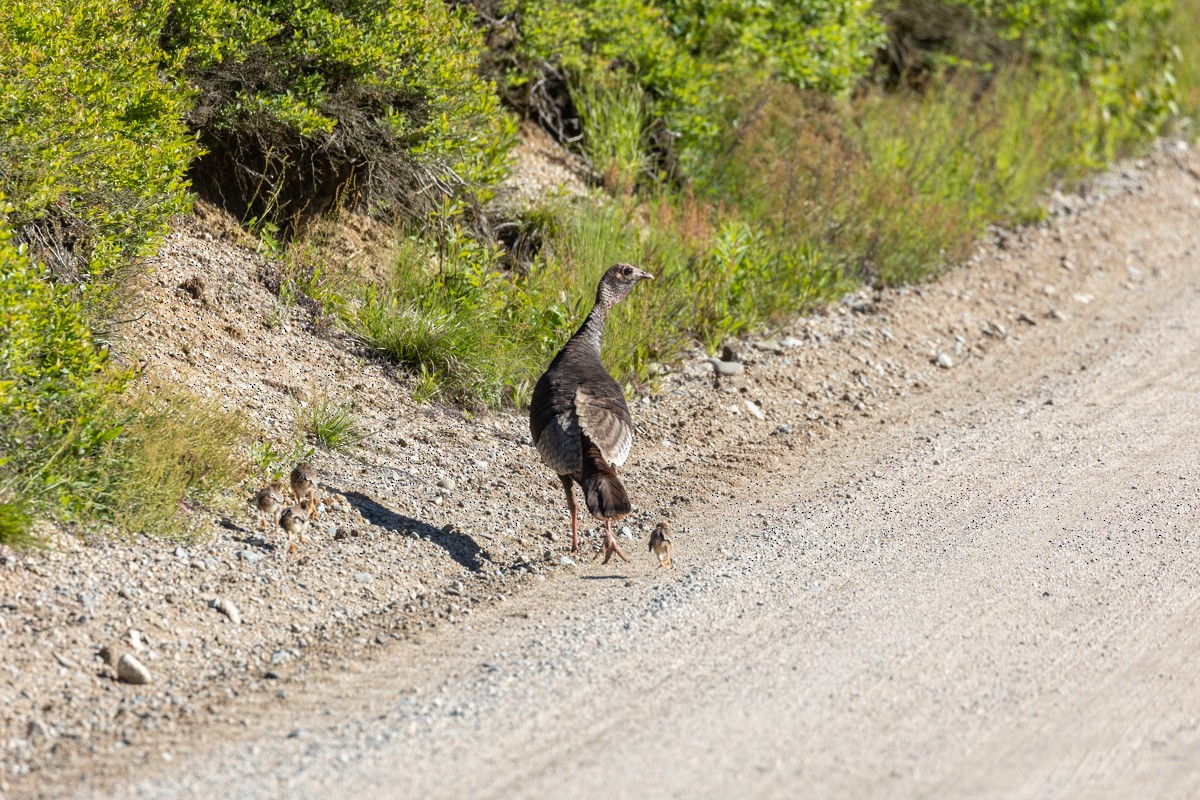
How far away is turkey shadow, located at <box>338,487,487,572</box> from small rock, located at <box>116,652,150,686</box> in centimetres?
175

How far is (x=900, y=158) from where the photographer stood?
11.8 meters

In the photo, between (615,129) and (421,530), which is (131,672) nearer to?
(421,530)

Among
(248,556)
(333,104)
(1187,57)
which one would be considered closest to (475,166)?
(333,104)

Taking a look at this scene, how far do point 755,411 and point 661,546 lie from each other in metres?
2.64

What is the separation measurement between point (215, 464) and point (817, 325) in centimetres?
514

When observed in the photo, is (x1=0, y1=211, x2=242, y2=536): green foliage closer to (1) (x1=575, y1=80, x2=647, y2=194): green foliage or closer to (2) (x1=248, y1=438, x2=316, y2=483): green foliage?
(2) (x1=248, y1=438, x2=316, y2=483): green foliage

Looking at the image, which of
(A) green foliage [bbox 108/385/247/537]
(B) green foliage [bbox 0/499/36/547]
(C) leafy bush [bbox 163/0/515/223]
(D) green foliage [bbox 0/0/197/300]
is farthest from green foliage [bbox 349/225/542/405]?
(B) green foliage [bbox 0/499/36/547]

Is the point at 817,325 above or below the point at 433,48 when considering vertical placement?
below

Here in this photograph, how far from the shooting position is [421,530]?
6609 mm

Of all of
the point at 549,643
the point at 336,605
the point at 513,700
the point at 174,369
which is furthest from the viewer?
the point at 174,369

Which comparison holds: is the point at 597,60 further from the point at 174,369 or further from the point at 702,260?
the point at 174,369

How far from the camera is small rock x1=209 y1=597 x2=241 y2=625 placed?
545 centimetres

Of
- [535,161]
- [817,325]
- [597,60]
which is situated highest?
[597,60]

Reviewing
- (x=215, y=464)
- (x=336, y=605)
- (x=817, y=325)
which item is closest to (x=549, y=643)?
(x=336, y=605)
